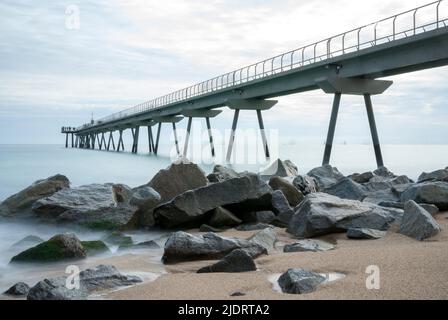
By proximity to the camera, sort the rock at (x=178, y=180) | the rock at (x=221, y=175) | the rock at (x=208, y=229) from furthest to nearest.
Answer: the rock at (x=221, y=175) < the rock at (x=178, y=180) < the rock at (x=208, y=229)

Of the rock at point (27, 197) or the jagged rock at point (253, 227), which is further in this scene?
the rock at point (27, 197)

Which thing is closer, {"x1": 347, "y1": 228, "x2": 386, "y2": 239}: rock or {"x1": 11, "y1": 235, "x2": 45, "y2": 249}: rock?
{"x1": 347, "y1": 228, "x2": 386, "y2": 239}: rock

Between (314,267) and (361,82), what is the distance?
22292mm

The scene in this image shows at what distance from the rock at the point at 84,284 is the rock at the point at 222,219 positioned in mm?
3425

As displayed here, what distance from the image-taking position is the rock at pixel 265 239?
20.4 feet

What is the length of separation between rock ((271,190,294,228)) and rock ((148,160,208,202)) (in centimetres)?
184

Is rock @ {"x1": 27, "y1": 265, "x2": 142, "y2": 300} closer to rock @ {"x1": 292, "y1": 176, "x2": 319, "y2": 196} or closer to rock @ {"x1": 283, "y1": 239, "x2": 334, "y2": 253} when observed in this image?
rock @ {"x1": 283, "y1": 239, "x2": 334, "y2": 253}

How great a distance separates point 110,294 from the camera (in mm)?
4535

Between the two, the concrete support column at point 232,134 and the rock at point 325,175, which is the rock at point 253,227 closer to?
the rock at point 325,175

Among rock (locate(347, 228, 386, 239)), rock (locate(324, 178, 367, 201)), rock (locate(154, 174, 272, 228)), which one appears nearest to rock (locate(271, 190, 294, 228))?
rock (locate(154, 174, 272, 228))

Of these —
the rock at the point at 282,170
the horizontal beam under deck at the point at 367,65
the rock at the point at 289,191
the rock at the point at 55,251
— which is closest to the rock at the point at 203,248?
the rock at the point at 55,251

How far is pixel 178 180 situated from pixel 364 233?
4933 mm

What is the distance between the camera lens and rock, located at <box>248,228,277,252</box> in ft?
20.4
